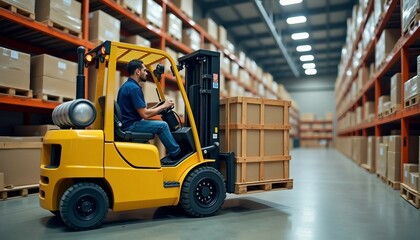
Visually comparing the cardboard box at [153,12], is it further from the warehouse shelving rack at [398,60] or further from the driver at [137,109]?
the warehouse shelving rack at [398,60]

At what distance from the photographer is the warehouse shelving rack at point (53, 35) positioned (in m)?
5.36

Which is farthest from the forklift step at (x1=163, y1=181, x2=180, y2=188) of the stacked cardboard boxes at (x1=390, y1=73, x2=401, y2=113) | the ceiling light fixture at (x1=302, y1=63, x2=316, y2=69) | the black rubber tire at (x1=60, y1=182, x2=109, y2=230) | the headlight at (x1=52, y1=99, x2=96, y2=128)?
the ceiling light fixture at (x1=302, y1=63, x2=316, y2=69)

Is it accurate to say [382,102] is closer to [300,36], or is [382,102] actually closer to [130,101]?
[130,101]

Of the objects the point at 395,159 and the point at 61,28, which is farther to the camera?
the point at 395,159

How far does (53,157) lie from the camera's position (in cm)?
374

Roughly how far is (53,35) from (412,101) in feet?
20.4

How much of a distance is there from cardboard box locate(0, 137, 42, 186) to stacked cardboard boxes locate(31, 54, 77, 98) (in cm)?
87

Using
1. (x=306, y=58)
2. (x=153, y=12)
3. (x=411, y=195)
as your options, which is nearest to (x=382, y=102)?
(x=411, y=195)

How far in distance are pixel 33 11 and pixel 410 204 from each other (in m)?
6.72

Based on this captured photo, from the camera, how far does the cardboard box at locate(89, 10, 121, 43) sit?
664 centimetres

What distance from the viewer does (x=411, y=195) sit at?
5277 millimetres

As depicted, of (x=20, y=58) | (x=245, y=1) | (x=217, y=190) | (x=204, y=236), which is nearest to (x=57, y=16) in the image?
(x=20, y=58)

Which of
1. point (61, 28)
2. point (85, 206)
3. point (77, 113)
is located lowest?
point (85, 206)

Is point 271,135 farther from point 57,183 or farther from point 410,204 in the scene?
point 57,183
